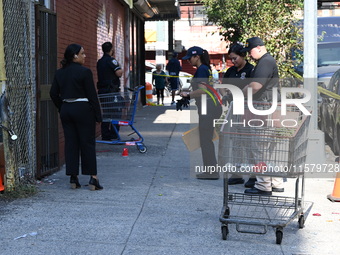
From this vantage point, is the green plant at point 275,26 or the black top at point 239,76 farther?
the green plant at point 275,26

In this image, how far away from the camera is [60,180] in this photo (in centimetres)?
923

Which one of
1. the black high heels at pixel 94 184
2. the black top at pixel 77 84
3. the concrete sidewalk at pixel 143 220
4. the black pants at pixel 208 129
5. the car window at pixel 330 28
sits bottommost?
the concrete sidewalk at pixel 143 220

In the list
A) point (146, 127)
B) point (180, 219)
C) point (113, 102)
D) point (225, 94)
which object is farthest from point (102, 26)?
point (180, 219)

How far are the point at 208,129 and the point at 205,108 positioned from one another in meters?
0.31

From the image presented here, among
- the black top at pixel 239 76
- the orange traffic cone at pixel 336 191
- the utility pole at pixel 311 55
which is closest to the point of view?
the orange traffic cone at pixel 336 191

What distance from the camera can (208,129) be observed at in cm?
938

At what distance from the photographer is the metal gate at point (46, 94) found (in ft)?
29.3

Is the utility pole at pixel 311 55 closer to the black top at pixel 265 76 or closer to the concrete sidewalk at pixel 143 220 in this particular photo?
the concrete sidewalk at pixel 143 220

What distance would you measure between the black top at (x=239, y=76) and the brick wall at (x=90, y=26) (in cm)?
283

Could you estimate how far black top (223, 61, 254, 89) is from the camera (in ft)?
29.0

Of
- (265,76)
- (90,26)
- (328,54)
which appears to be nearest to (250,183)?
(265,76)

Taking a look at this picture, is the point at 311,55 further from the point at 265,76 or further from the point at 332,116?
the point at 265,76

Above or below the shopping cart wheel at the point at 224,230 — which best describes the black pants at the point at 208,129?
above

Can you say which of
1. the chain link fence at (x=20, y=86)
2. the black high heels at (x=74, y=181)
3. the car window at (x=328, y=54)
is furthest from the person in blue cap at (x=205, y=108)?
the car window at (x=328, y=54)
